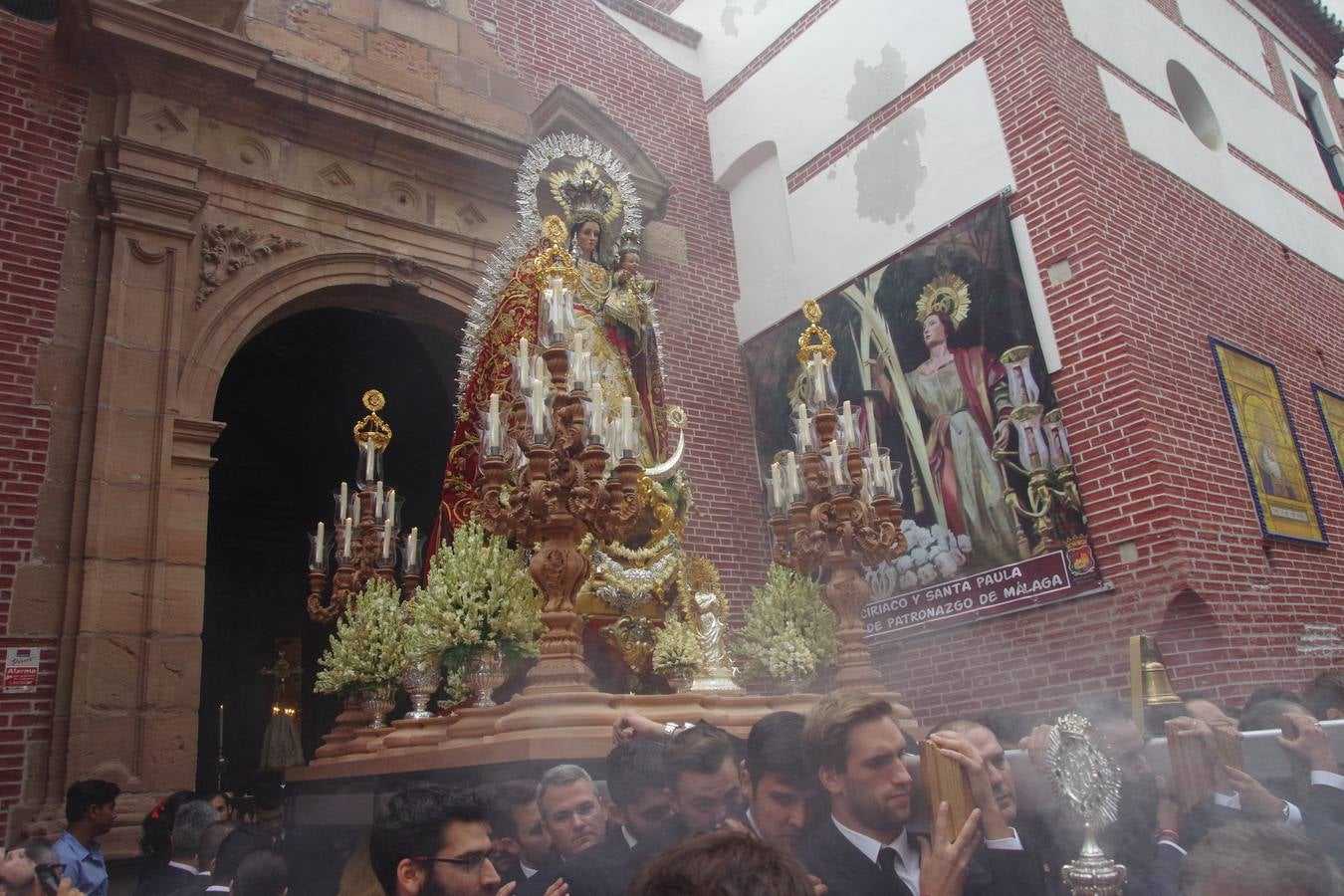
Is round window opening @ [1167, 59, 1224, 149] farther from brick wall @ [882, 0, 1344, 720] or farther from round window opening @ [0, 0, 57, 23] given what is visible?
round window opening @ [0, 0, 57, 23]

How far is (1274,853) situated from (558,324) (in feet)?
11.4

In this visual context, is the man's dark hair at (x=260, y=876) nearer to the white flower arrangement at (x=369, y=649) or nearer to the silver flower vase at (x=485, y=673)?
the silver flower vase at (x=485, y=673)

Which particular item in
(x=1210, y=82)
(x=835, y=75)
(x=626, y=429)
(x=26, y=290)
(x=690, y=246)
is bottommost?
(x=626, y=429)

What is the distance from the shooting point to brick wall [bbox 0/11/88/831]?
19.5 feet

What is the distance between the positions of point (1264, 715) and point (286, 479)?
11.7m

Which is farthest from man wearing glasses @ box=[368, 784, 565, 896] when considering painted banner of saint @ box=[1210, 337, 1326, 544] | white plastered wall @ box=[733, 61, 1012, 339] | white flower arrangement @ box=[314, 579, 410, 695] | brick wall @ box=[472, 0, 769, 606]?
painted banner of saint @ box=[1210, 337, 1326, 544]

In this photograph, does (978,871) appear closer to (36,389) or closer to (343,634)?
(343,634)

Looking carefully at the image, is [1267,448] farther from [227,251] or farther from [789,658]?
[227,251]

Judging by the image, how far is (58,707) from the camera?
596 cm

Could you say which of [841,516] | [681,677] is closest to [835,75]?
[841,516]

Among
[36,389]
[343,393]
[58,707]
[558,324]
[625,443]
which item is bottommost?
[58,707]

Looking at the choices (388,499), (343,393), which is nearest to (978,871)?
(388,499)

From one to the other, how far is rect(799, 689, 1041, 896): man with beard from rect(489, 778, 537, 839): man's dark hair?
1.12m

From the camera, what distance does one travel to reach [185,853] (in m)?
4.32
